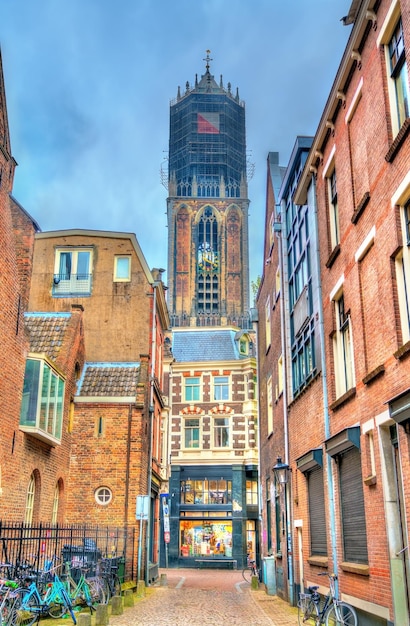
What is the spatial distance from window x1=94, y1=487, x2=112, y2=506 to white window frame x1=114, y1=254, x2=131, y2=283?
7.87 metres

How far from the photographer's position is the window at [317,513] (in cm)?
1482

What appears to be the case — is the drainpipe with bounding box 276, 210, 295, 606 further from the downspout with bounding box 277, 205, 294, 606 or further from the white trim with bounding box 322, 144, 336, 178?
the white trim with bounding box 322, 144, 336, 178

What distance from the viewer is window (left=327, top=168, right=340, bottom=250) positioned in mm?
14414

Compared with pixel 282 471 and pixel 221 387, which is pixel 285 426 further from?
pixel 221 387

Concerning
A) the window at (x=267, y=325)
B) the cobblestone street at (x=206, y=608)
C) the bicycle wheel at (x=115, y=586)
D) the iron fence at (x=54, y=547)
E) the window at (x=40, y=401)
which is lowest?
the cobblestone street at (x=206, y=608)

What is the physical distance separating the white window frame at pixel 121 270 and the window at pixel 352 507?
14153mm

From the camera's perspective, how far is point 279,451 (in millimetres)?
21188

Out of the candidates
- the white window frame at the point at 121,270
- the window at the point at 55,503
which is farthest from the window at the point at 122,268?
the window at the point at 55,503

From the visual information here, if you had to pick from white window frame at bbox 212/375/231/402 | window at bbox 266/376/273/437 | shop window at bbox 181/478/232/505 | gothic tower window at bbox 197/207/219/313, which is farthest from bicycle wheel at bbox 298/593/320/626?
gothic tower window at bbox 197/207/219/313

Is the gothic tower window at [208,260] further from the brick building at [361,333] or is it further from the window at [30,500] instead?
the brick building at [361,333]

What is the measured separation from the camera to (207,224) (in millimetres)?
94562

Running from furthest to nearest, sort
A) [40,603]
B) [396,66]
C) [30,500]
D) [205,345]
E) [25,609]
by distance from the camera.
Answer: [205,345], [30,500], [40,603], [25,609], [396,66]

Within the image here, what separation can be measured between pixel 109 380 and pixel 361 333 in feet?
43.3

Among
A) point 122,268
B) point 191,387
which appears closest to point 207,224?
point 191,387
